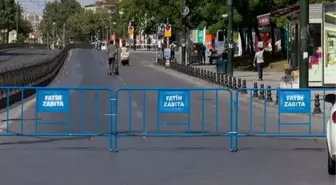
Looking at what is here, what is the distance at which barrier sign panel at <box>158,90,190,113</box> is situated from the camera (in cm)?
1392

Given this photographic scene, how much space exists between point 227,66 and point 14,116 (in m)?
22.5

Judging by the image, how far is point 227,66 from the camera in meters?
40.1

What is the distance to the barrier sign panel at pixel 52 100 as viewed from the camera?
13.8 m

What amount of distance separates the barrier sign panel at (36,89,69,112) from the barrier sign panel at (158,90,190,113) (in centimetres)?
178

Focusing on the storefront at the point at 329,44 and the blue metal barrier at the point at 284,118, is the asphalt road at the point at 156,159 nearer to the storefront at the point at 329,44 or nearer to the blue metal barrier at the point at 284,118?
the blue metal barrier at the point at 284,118

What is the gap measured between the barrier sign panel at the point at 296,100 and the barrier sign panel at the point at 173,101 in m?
1.85

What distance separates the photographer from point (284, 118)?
16.6 m

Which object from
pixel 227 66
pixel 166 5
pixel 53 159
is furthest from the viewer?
pixel 166 5

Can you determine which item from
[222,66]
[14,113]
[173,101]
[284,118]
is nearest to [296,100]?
[173,101]

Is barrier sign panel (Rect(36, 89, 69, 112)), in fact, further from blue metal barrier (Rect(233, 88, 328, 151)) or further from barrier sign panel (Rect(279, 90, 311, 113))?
barrier sign panel (Rect(279, 90, 311, 113))

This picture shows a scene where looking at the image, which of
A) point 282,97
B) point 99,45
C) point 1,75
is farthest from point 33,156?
point 99,45

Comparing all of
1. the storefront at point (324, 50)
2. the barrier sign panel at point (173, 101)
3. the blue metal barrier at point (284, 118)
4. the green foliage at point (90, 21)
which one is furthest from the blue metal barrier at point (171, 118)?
the green foliage at point (90, 21)

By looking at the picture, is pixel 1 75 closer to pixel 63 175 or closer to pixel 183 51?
pixel 63 175

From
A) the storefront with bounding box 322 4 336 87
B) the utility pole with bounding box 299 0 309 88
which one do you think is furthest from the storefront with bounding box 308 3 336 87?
the utility pole with bounding box 299 0 309 88
